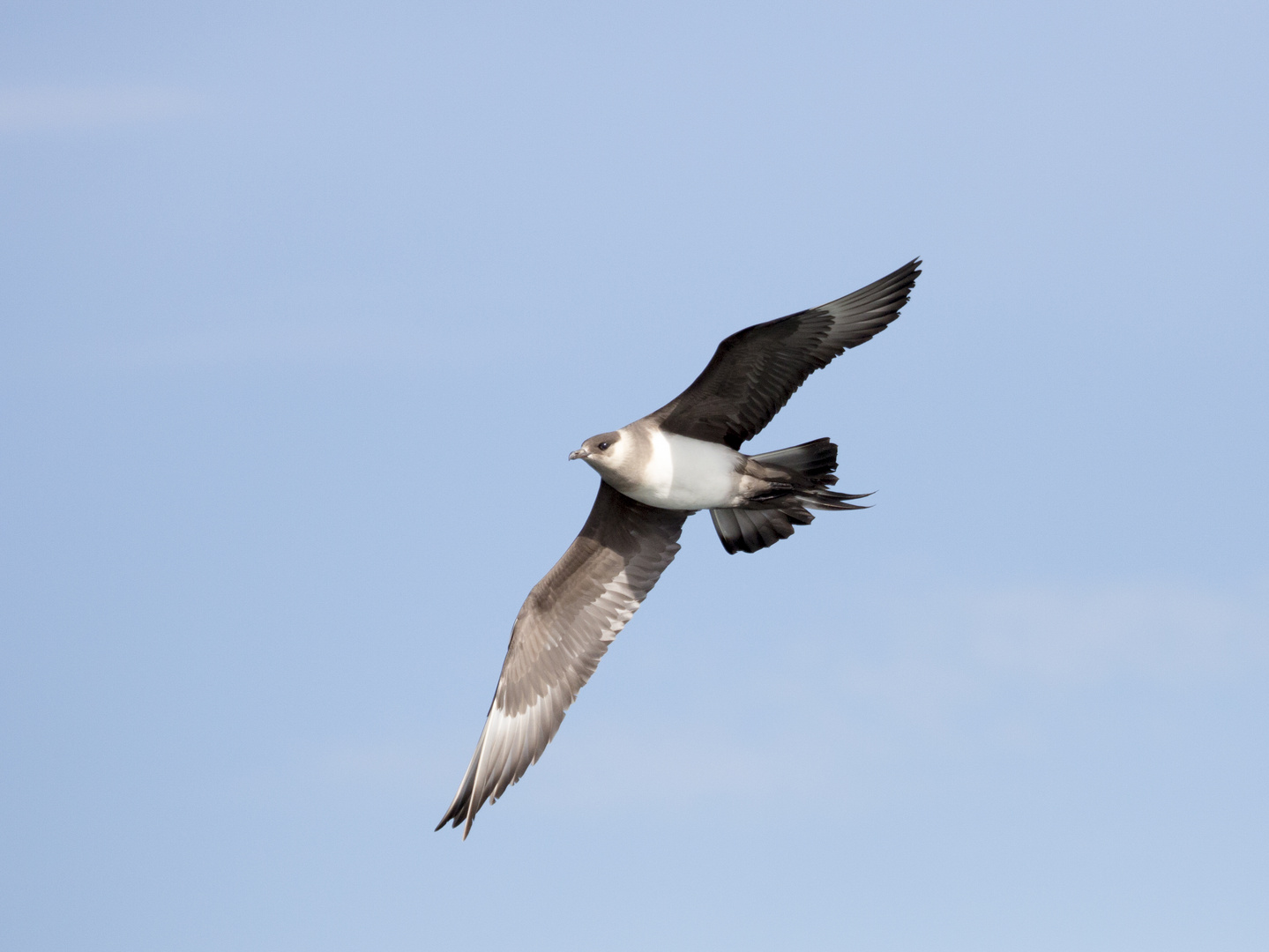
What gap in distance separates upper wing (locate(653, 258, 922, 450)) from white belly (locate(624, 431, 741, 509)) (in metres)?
0.14

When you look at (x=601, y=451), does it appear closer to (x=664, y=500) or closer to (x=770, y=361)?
(x=664, y=500)

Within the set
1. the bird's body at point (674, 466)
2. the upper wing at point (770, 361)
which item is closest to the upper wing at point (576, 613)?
the bird's body at point (674, 466)

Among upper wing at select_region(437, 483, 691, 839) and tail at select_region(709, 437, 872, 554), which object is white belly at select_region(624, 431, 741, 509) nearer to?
tail at select_region(709, 437, 872, 554)

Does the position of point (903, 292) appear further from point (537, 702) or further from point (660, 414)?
point (537, 702)

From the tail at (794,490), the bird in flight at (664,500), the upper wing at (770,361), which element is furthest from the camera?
the tail at (794,490)

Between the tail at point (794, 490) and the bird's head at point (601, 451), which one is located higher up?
the bird's head at point (601, 451)

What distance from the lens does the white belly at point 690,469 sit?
960 centimetres

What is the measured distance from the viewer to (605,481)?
10047 millimetres

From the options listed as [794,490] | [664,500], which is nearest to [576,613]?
[664,500]

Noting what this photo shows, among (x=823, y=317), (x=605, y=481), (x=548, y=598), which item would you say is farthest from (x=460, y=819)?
(x=823, y=317)

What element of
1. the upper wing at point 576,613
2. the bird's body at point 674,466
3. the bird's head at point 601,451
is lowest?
the upper wing at point 576,613

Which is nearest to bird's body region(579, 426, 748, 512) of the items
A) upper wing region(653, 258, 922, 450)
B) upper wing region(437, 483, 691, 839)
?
upper wing region(653, 258, 922, 450)

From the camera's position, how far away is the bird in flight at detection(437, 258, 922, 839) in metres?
9.38

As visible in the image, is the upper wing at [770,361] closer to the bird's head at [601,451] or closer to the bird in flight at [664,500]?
the bird in flight at [664,500]
